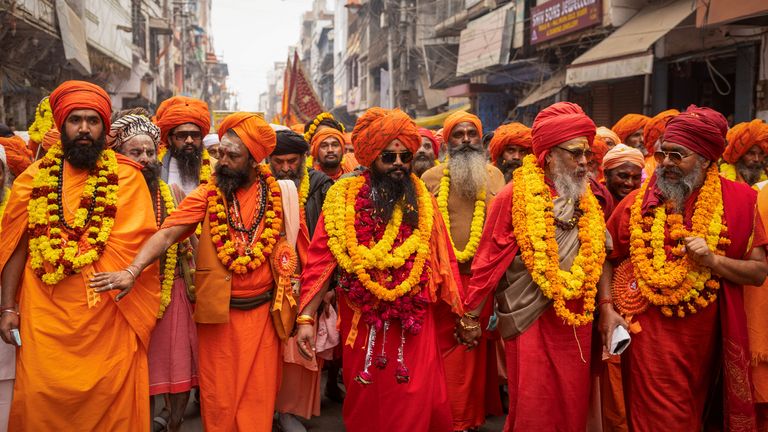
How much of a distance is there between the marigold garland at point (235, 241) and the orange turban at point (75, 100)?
0.77m

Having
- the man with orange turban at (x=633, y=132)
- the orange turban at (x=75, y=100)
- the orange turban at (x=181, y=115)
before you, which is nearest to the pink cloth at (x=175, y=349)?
the orange turban at (x=75, y=100)

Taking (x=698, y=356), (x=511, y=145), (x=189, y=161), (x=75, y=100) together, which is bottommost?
(x=698, y=356)

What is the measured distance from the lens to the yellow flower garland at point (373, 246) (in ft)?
12.3

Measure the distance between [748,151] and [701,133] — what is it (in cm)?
243

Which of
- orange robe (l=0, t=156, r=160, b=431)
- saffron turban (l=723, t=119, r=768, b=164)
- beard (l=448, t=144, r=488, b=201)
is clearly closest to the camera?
orange robe (l=0, t=156, r=160, b=431)

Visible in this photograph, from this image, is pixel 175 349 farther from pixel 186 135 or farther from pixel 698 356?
pixel 698 356

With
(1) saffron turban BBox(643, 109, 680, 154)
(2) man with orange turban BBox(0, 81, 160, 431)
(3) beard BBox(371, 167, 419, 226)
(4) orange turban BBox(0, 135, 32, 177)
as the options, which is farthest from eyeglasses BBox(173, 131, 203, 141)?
(1) saffron turban BBox(643, 109, 680, 154)

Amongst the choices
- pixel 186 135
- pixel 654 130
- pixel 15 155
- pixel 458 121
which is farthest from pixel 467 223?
pixel 15 155

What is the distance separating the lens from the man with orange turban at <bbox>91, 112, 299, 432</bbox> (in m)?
3.91

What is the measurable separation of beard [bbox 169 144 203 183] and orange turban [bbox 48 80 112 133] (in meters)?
1.19

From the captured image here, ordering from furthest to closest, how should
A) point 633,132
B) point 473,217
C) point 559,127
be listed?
1. point 633,132
2. point 473,217
3. point 559,127

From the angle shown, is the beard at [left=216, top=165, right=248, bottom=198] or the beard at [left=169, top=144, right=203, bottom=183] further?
the beard at [left=169, top=144, right=203, bottom=183]

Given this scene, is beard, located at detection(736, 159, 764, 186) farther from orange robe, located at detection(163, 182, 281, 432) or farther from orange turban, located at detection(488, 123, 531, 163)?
orange robe, located at detection(163, 182, 281, 432)

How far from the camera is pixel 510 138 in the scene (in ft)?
19.9
